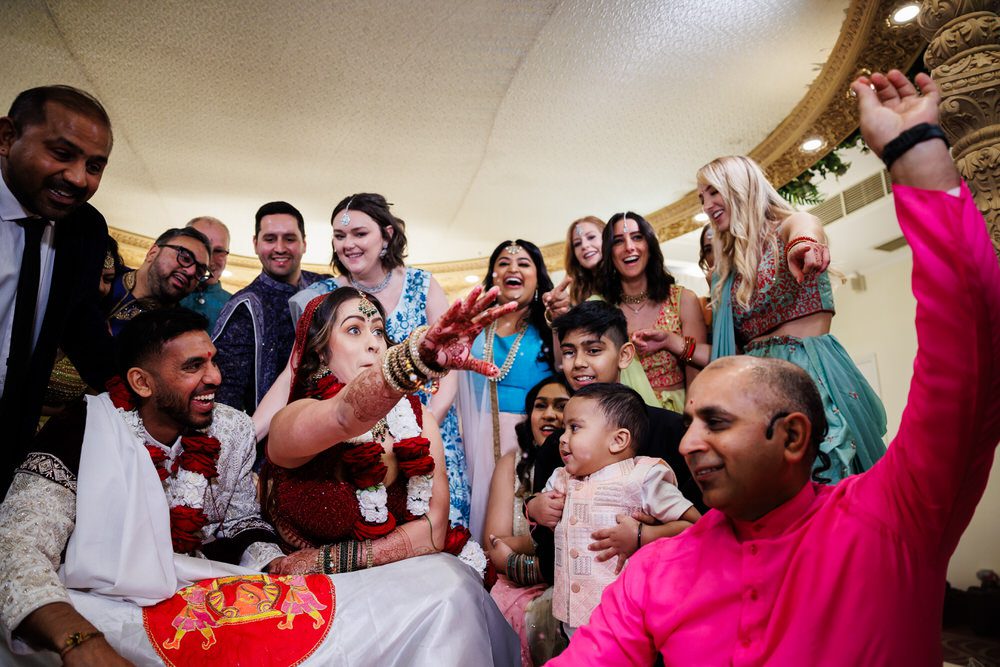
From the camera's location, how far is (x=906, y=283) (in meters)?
9.63

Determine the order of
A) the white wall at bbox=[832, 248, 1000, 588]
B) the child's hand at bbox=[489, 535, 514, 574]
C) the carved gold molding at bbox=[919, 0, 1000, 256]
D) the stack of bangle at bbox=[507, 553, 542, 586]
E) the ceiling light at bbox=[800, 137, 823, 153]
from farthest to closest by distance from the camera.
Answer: the white wall at bbox=[832, 248, 1000, 588] → the ceiling light at bbox=[800, 137, 823, 153] → the child's hand at bbox=[489, 535, 514, 574] → the stack of bangle at bbox=[507, 553, 542, 586] → the carved gold molding at bbox=[919, 0, 1000, 256]

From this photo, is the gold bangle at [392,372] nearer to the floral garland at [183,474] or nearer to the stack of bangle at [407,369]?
the stack of bangle at [407,369]

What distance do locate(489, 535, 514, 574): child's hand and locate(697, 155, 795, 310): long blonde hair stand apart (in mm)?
1487

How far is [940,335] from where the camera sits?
1193 millimetres

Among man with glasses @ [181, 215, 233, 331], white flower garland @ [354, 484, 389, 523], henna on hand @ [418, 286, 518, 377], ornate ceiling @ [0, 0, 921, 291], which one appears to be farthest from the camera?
ornate ceiling @ [0, 0, 921, 291]

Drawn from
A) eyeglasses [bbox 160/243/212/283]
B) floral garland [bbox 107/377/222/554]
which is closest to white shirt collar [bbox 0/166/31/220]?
floral garland [bbox 107/377/222/554]

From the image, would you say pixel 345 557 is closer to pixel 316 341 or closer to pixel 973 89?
pixel 316 341

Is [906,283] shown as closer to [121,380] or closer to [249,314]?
[249,314]

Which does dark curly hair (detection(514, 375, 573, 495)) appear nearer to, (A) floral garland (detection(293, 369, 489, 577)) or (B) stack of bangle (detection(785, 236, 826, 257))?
(A) floral garland (detection(293, 369, 489, 577))

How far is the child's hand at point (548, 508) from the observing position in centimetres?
244

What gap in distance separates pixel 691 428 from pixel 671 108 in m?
5.74

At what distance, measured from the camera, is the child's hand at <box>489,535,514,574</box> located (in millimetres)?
2949

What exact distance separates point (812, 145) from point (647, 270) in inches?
153

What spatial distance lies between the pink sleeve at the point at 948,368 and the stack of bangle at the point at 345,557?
1606 mm
